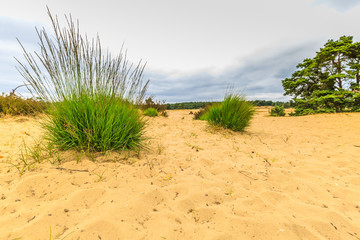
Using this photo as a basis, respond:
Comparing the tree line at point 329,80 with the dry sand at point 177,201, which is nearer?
the dry sand at point 177,201

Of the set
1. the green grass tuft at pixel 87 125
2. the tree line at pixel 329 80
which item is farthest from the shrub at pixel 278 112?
the green grass tuft at pixel 87 125

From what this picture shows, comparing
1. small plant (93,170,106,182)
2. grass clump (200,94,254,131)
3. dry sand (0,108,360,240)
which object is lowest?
dry sand (0,108,360,240)

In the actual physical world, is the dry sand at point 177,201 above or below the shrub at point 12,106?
below

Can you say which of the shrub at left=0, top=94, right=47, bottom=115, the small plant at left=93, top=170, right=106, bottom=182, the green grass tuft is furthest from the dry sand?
the shrub at left=0, top=94, right=47, bottom=115

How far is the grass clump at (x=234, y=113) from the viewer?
5.03 m

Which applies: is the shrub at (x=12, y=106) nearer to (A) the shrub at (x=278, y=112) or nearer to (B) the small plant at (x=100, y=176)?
(B) the small plant at (x=100, y=176)

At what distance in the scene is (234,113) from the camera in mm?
5047

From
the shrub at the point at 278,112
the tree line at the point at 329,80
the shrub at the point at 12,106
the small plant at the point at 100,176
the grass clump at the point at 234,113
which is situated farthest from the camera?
the shrub at the point at 278,112

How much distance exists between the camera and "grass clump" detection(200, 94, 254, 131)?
5.03m

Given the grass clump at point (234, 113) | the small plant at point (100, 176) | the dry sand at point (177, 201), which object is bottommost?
the dry sand at point (177, 201)

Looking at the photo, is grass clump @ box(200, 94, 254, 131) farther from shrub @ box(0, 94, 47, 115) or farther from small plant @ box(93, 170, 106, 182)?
shrub @ box(0, 94, 47, 115)

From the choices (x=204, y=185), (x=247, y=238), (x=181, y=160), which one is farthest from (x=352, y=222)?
(x=181, y=160)

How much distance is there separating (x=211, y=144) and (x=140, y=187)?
2319 millimetres

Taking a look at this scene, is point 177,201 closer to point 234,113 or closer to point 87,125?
point 87,125
